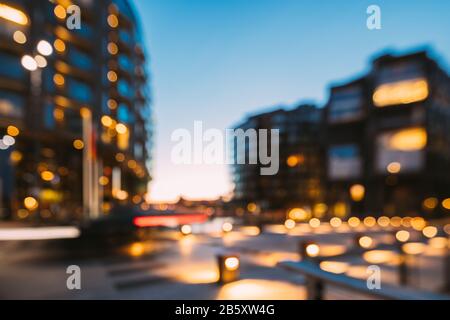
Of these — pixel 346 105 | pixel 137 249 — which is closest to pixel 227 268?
pixel 137 249

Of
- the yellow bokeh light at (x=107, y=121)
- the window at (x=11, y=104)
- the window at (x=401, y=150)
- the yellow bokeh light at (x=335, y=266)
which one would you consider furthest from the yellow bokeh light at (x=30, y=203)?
the window at (x=401, y=150)

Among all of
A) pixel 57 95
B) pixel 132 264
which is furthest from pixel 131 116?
pixel 132 264

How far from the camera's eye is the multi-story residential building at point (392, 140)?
3400cm

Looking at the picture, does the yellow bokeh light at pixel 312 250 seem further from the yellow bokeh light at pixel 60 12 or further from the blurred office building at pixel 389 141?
the yellow bokeh light at pixel 60 12

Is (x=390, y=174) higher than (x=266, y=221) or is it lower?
higher

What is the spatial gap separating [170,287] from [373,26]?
7.03m

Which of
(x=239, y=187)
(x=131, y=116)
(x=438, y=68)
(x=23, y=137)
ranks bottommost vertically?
(x=239, y=187)

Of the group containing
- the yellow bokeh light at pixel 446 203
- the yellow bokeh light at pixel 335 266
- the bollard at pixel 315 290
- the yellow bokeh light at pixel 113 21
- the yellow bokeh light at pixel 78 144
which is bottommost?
the yellow bokeh light at pixel 446 203

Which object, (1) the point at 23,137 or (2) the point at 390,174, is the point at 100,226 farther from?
(2) the point at 390,174

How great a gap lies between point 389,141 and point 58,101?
37091 mm

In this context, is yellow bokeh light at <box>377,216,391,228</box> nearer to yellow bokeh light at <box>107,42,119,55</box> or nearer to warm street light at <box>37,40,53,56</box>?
warm street light at <box>37,40,53,56</box>

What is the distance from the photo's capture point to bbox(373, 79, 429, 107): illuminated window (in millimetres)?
33750

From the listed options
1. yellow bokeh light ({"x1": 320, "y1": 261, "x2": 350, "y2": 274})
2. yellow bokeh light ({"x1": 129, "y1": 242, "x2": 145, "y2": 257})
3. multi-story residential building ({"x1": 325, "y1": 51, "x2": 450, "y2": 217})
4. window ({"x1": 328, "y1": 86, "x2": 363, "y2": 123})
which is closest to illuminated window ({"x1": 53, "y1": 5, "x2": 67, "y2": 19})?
yellow bokeh light ({"x1": 129, "y1": 242, "x2": 145, "y2": 257})
